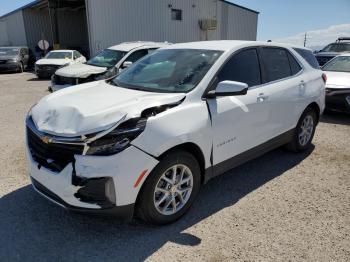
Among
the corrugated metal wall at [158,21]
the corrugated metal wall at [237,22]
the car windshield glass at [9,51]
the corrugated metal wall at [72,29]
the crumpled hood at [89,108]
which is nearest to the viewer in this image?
the crumpled hood at [89,108]

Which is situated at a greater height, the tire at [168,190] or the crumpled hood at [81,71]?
the crumpled hood at [81,71]

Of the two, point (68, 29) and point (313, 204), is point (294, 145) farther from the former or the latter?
point (68, 29)

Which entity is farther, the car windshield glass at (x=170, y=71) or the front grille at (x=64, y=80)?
the front grille at (x=64, y=80)

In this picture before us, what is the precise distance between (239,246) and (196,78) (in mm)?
1731

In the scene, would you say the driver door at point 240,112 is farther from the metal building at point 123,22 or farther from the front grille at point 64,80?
the metal building at point 123,22

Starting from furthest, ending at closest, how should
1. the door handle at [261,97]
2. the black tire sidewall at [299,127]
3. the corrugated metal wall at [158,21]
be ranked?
the corrugated metal wall at [158,21] → the black tire sidewall at [299,127] → the door handle at [261,97]

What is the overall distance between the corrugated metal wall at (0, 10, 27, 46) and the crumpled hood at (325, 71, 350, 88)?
25.5m

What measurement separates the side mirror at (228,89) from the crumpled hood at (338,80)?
5.16 m

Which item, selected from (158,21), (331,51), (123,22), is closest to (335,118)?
(331,51)

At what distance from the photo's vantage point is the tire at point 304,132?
16.2 ft

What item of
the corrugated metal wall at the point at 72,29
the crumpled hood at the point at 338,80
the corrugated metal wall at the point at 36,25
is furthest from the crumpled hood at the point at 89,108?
the corrugated metal wall at the point at 36,25

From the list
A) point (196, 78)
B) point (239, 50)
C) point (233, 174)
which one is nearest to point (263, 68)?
point (239, 50)

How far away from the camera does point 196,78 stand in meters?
3.49

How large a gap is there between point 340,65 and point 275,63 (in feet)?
17.9
